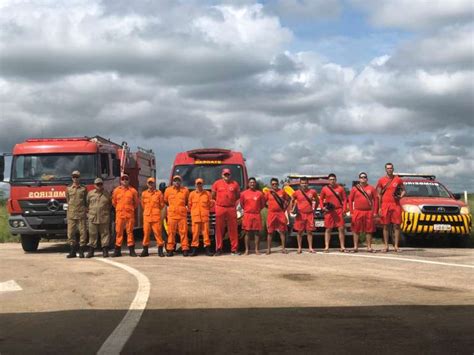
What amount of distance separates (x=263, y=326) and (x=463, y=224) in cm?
1120

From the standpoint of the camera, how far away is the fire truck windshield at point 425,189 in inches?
682

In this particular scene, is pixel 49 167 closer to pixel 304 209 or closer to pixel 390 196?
pixel 304 209

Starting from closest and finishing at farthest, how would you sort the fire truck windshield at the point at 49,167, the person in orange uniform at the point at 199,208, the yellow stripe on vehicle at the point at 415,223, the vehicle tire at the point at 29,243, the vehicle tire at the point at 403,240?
the person in orange uniform at the point at 199,208 → the fire truck windshield at the point at 49,167 → the yellow stripe on vehicle at the point at 415,223 → the vehicle tire at the point at 403,240 → the vehicle tire at the point at 29,243

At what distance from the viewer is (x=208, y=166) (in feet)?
53.7

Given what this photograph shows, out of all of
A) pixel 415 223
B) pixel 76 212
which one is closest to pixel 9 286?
pixel 76 212

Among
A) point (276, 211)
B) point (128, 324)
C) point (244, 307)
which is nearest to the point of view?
point (128, 324)

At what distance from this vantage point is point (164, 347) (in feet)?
17.9

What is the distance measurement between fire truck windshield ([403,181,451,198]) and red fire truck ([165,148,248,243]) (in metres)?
4.64

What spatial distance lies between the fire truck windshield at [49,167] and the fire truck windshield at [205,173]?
7.20ft

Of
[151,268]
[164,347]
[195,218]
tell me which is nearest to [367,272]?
[151,268]

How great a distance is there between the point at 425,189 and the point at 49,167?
989cm

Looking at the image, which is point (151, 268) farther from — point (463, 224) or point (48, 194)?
point (463, 224)

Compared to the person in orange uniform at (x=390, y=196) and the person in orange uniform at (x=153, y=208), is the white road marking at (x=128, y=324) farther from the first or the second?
the person in orange uniform at (x=390, y=196)

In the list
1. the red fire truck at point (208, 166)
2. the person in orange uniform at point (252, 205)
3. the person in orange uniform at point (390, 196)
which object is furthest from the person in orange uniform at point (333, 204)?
the red fire truck at point (208, 166)
